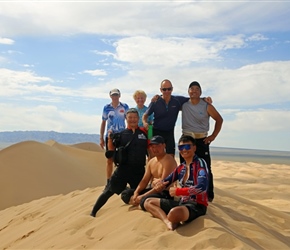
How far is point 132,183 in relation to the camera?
5711mm

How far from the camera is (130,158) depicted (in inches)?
222

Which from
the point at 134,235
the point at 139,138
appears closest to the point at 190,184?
the point at 134,235

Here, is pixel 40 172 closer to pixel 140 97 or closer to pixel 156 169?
pixel 140 97

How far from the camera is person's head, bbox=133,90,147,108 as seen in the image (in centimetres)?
640

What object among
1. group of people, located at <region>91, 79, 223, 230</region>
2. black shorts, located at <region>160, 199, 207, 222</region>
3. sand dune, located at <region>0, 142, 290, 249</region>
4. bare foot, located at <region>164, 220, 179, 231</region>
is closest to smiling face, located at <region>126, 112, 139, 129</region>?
group of people, located at <region>91, 79, 223, 230</region>

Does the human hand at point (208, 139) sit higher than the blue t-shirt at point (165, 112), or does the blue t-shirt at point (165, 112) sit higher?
the blue t-shirt at point (165, 112)

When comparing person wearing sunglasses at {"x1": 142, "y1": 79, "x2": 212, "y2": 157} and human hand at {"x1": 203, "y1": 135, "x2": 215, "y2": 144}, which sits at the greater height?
person wearing sunglasses at {"x1": 142, "y1": 79, "x2": 212, "y2": 157}

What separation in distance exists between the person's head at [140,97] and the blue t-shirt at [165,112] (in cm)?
48

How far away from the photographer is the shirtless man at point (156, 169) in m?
5.01

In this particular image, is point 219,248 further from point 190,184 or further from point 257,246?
point 190,184

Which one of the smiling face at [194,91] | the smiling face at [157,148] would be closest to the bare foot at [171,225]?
the smiling face at [157,148]

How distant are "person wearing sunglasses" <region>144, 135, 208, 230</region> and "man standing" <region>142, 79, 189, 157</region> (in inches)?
45.2

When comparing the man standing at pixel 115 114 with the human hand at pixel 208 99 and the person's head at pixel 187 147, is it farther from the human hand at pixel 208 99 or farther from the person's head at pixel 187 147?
the person's head at pixel 187 147

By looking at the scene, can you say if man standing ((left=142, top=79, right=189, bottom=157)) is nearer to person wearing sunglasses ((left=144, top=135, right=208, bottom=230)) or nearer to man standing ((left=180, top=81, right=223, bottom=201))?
man standing ((left=180, top=81, right=223, bottom=201))
